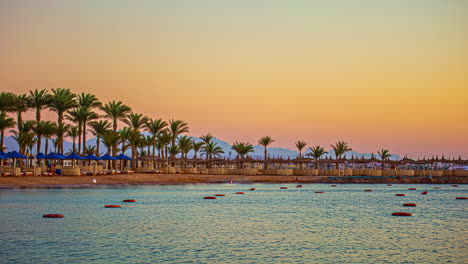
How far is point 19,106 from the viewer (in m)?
81.4

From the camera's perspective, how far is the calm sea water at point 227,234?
1922cm

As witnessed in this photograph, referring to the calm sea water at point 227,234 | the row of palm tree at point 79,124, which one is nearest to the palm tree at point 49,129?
the row of palm tree at point 79,124

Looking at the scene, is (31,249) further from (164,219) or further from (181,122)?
(181,122)

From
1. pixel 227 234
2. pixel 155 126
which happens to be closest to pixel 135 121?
pixel 155 126

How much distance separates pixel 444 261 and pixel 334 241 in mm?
5391

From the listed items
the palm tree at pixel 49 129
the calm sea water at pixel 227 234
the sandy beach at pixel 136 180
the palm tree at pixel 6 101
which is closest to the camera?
the calm sea water at pixel 227 234

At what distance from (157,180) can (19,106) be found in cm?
2532

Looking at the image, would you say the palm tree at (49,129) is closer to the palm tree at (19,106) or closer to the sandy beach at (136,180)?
the palm tree at (19,106)

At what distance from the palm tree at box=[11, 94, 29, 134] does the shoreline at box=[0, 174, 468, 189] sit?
834 inches

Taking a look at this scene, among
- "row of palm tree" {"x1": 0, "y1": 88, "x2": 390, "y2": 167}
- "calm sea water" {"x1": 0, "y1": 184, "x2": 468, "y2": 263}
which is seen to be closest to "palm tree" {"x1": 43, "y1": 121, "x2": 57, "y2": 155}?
"row of palm tree" {"x1": 0, "y1": 88, "x2": 390, "y2": 167}

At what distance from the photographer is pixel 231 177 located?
8962 cm

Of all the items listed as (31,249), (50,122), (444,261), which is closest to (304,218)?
(444,261)

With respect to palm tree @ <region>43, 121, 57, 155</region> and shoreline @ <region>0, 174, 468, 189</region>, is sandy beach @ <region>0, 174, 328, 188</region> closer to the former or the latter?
shoreline @ <region>0, 174, 468, 189</region>

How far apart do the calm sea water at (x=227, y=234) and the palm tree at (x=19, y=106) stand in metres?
44.8
